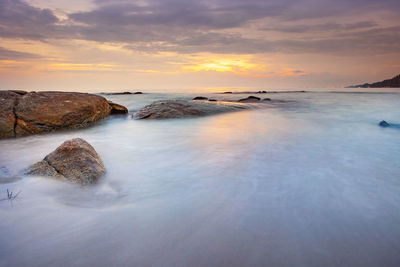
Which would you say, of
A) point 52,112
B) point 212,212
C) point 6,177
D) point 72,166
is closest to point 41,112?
point 52,112

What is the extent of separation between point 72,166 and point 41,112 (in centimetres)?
389

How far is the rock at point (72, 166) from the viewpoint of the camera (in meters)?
2.61

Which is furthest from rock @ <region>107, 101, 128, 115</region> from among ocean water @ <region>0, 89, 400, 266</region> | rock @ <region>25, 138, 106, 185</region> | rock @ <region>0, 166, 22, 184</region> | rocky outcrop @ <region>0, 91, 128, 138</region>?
rock @ <region>25, 138, 106, 185</region>

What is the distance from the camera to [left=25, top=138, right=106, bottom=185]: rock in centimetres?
261

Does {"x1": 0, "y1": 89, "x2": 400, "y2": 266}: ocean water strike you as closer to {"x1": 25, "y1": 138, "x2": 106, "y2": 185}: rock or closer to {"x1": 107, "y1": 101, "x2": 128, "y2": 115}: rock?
{"x1": 25, "y1": 138, "x2": 106, "y2": 185}: rock

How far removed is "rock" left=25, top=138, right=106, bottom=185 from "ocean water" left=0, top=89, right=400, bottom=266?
12cm

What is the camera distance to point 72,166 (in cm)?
272

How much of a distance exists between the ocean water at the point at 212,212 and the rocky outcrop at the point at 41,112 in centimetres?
167

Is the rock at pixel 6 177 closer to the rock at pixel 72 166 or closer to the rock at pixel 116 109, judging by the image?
the rock at pixel 72 166

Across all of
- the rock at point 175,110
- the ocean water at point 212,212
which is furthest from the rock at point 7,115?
the rock at point 175,110

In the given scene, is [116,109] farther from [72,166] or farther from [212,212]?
[212,212]

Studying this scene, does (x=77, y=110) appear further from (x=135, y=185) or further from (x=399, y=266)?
(x=399, y=266)

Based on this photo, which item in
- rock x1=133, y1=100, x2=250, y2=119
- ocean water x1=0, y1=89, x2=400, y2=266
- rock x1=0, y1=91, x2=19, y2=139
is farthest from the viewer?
rock x1=133, y1=100, x2=250, y2=119

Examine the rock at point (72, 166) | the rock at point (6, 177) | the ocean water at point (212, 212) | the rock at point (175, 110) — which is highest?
the rock at point (175, 110)
